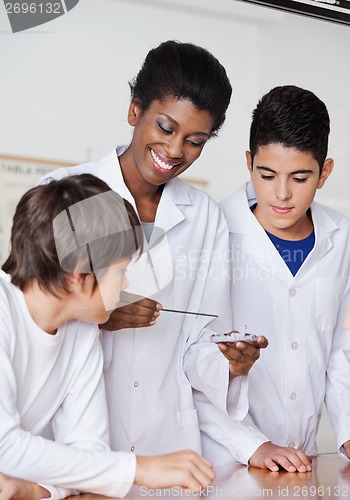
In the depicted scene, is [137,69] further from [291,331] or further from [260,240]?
[291,331]

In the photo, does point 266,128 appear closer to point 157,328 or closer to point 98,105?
point 98,105

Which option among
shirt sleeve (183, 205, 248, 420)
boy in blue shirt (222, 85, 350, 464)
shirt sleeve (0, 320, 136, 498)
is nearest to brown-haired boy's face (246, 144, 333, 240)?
boy in blue shirt (222, 85, 350, 464)

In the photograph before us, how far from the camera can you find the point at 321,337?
4.85 ft

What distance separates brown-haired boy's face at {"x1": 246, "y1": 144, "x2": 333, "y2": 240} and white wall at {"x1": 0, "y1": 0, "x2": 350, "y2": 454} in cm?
12

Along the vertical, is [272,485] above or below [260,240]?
below

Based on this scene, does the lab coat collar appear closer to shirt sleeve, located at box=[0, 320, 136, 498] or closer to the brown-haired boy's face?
the brown-haired boy's face

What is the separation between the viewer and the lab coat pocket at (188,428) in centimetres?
130

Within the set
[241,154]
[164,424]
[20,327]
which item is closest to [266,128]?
[241,154]

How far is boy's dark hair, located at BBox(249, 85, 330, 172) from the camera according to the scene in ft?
4.66

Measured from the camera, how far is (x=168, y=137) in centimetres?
124

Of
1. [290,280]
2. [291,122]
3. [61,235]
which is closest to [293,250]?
[290,280]

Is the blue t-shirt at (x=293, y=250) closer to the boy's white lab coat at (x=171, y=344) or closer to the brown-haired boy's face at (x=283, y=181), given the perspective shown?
the brown-haired boy's face at (x=283, y=181)

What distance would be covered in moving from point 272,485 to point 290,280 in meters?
0.44

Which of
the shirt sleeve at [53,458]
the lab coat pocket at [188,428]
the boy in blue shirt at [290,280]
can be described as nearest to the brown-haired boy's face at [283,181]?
the boy in blue shirt at [290,280]
